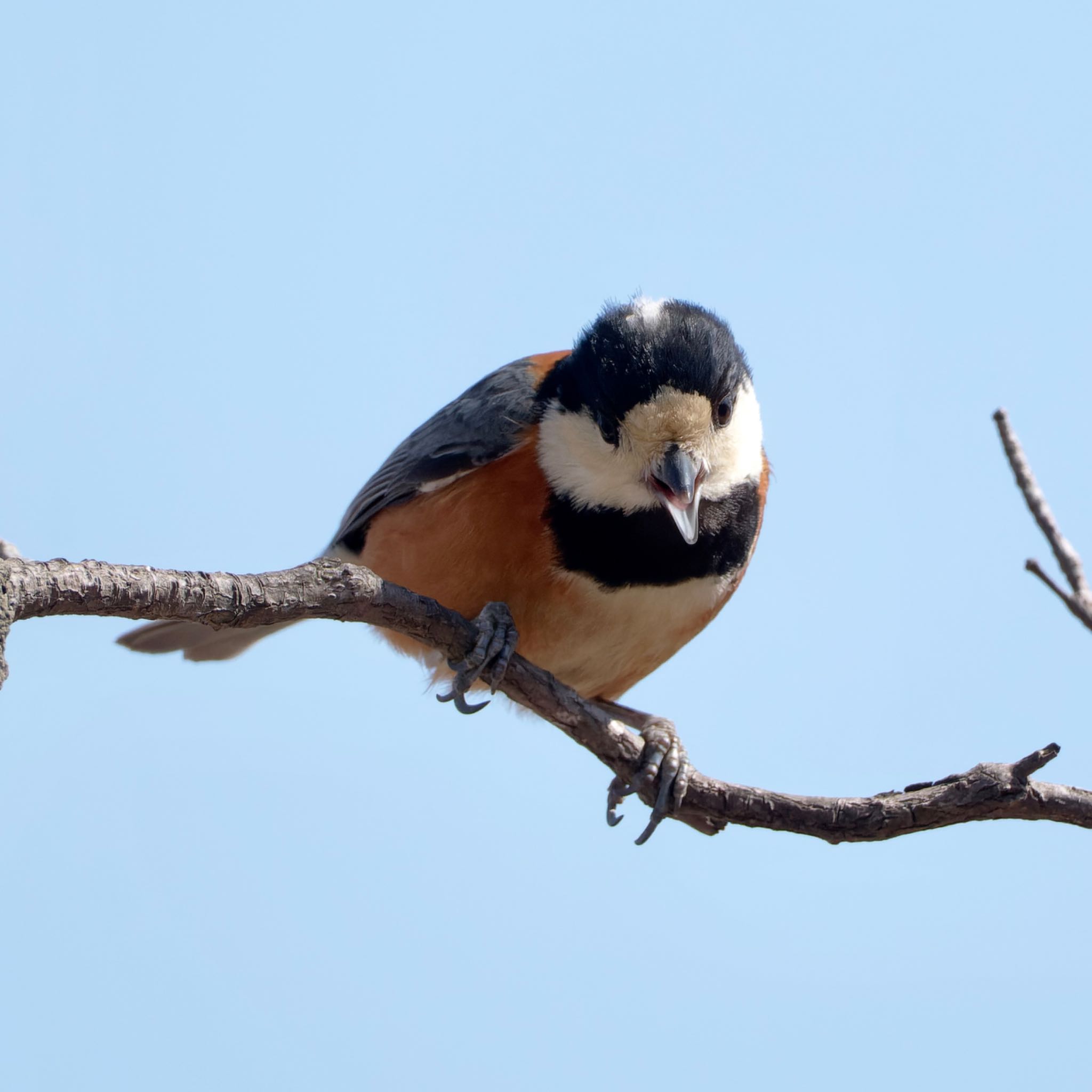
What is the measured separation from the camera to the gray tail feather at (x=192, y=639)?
6117 mm

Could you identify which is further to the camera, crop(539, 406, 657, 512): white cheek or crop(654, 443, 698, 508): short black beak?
crop(539, 406, 657, 512): white cheek

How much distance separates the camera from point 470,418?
16.9 feet

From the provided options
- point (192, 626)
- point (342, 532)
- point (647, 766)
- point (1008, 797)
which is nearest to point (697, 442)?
point (647, 766)

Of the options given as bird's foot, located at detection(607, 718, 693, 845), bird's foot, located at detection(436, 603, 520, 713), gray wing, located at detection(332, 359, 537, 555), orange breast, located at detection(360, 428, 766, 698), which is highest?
gray wing, located at detection(332, 359, 537, 555)

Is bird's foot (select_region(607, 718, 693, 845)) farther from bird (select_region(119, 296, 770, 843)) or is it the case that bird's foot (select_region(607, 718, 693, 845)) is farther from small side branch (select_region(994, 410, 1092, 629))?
small side branch (select_region(994, 410, 1092, 629))

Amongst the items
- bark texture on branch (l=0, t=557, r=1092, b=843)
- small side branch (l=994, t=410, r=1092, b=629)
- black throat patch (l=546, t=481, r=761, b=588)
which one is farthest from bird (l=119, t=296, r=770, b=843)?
small side branch (l=994, t=410, r=1092, b=629)

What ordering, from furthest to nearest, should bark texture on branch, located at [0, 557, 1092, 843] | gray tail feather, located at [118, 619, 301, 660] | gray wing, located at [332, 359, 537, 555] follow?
gray tail feather, located at [118, 619, 301, 660], gray wing, located at [332, 359, 537, 555], bark texture on branch, located at [0, 557, 1092, 843]

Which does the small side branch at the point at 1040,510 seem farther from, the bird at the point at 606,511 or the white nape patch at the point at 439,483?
the white nape patch at the point at 439,483

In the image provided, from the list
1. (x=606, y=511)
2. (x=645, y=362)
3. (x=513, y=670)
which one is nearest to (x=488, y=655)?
(x=513, y=670)

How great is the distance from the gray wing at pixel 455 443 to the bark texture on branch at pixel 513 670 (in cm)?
92

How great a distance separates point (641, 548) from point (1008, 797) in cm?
154

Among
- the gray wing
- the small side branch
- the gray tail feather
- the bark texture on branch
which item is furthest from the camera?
the gray tail feather

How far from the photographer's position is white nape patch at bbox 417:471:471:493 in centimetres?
496

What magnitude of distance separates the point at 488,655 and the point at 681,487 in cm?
88
